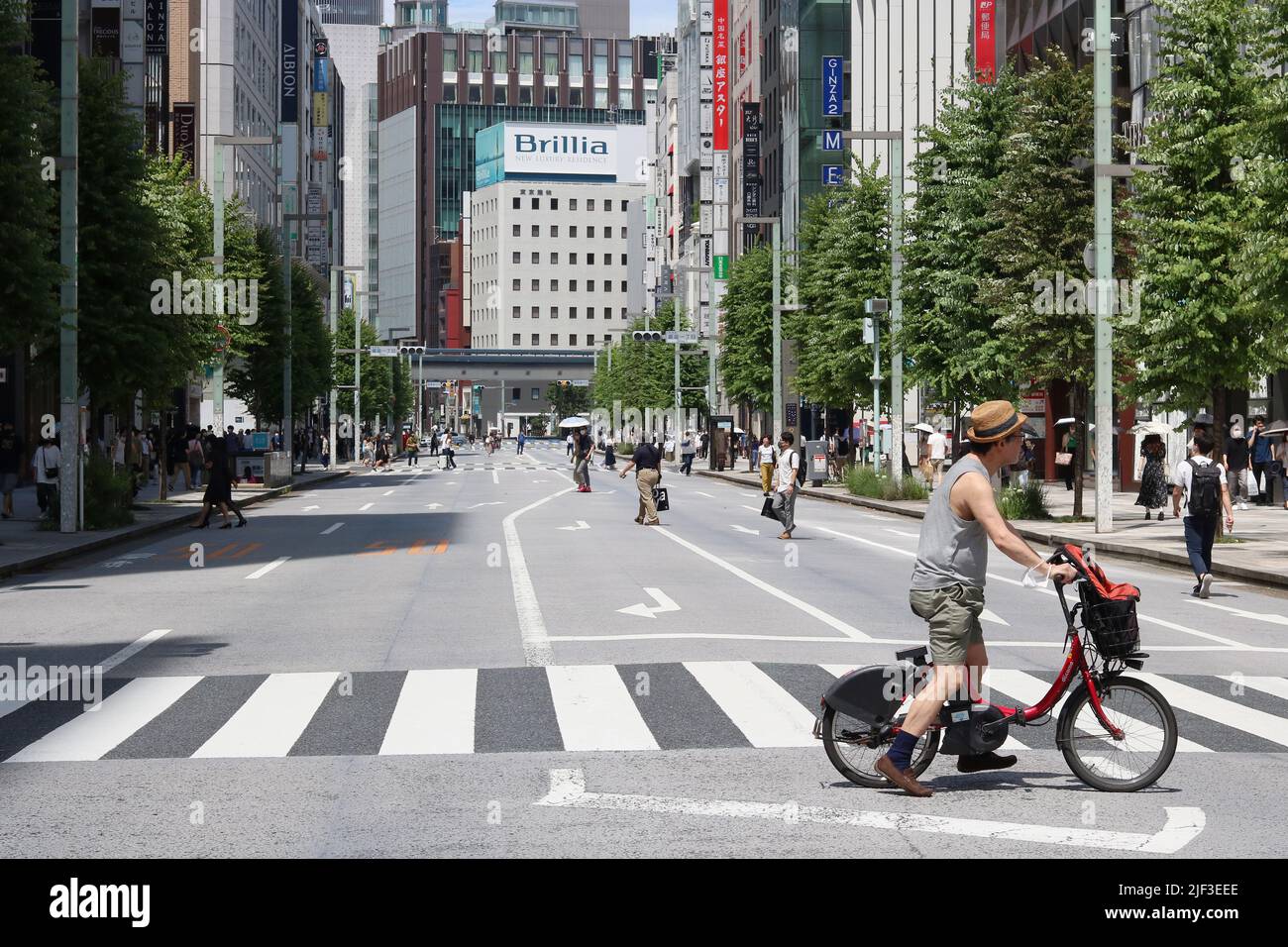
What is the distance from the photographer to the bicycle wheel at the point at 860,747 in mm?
8508

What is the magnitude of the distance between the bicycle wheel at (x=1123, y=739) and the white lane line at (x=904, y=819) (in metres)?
0.44

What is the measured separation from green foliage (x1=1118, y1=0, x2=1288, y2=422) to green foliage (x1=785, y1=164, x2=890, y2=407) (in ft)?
78.3

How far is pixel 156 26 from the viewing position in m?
72.2

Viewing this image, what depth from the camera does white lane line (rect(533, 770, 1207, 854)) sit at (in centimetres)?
738

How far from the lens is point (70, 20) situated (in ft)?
97.5

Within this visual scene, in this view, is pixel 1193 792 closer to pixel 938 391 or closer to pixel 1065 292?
pixel 1065 292

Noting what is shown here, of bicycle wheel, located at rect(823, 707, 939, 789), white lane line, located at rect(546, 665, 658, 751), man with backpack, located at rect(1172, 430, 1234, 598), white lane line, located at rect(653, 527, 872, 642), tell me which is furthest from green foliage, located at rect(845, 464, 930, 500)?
bicycle wheel, located at rect(823, 707, 939, 789)

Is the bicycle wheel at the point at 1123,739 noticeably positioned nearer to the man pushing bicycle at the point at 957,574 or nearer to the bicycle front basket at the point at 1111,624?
the bicycle front basket at the point at 1111,624

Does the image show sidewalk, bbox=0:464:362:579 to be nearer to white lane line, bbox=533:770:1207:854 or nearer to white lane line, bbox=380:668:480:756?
white lane line, bbox=380:668:480:756

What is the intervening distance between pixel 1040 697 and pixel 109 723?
20.0 ft

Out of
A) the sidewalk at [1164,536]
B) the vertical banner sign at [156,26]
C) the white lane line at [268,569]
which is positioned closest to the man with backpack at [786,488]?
the sidewalk at [1164,536]

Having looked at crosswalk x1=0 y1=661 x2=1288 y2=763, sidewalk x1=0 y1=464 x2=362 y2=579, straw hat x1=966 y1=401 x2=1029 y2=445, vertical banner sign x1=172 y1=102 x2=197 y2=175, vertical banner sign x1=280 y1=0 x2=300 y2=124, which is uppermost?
vertical banner sign x1=280 y1=0 x2=300 y2=124
